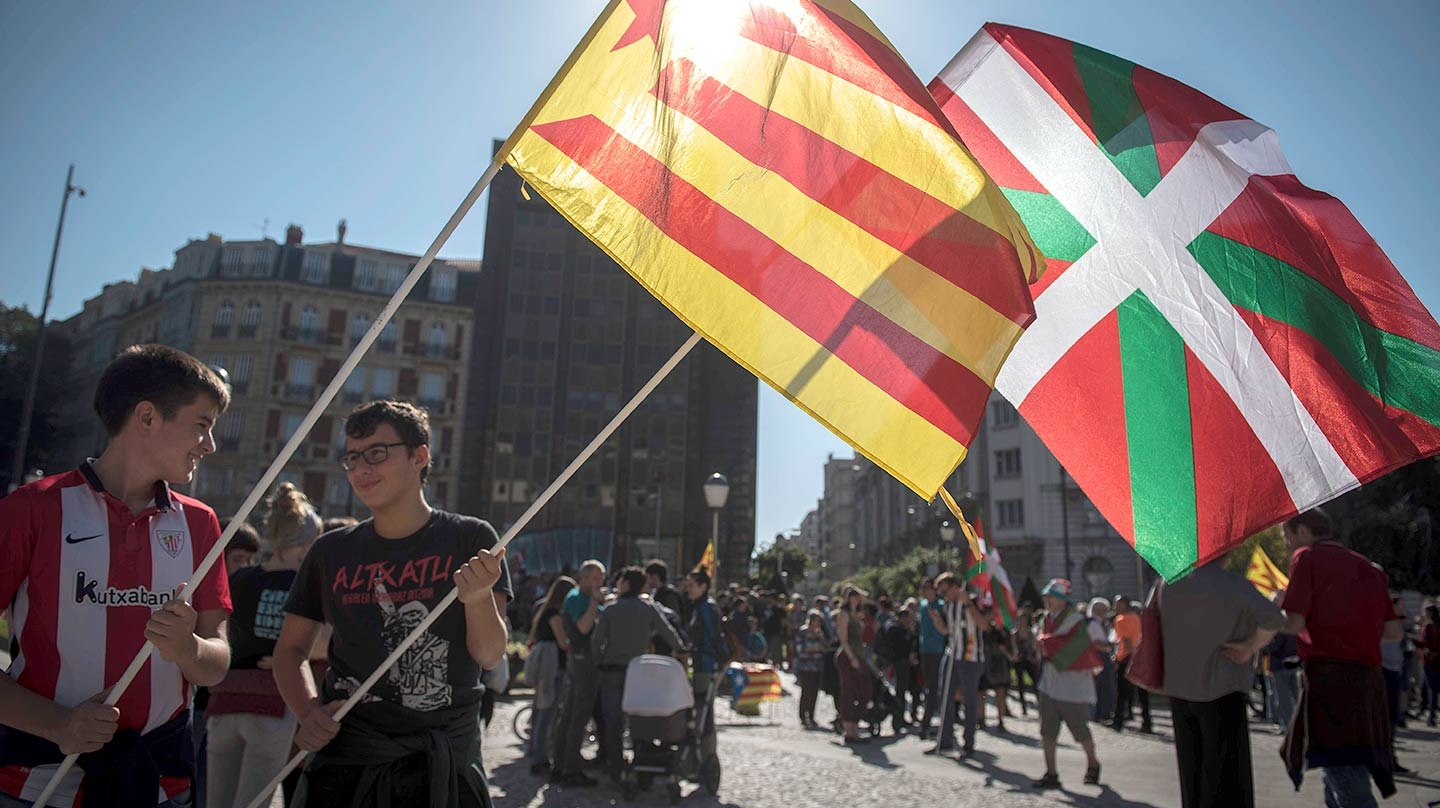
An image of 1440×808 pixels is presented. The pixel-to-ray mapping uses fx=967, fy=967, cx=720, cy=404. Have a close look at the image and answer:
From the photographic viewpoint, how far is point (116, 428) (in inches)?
109

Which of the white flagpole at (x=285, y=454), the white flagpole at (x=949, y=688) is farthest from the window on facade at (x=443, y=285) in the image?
the white flagpole at (x=285, y=454)

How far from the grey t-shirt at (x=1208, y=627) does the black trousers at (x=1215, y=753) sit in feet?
0.24

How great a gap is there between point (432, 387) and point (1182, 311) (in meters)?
60.2

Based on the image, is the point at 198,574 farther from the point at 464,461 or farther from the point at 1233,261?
the point at 464,461

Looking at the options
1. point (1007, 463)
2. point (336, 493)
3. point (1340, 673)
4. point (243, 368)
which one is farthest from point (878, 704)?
point (243, 368)

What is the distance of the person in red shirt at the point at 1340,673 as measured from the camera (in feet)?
15.8

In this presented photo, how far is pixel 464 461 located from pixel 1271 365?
55160 mm

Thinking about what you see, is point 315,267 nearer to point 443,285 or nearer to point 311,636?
point 443,285

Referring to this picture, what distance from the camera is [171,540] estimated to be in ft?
8.99

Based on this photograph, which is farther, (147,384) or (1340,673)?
(1340,673)

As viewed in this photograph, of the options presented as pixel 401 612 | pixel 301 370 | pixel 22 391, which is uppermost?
pixel 301 370

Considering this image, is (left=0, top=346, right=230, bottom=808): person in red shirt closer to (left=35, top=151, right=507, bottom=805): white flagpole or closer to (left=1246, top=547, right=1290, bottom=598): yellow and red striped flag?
(left=35, top=151, right=507, bottom=805): white flagpole

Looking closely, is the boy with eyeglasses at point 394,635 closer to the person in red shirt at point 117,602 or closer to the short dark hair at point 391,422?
the short dark hair at point 391,422

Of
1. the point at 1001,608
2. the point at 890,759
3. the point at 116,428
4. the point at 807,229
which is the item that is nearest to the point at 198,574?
the point at 116,428
